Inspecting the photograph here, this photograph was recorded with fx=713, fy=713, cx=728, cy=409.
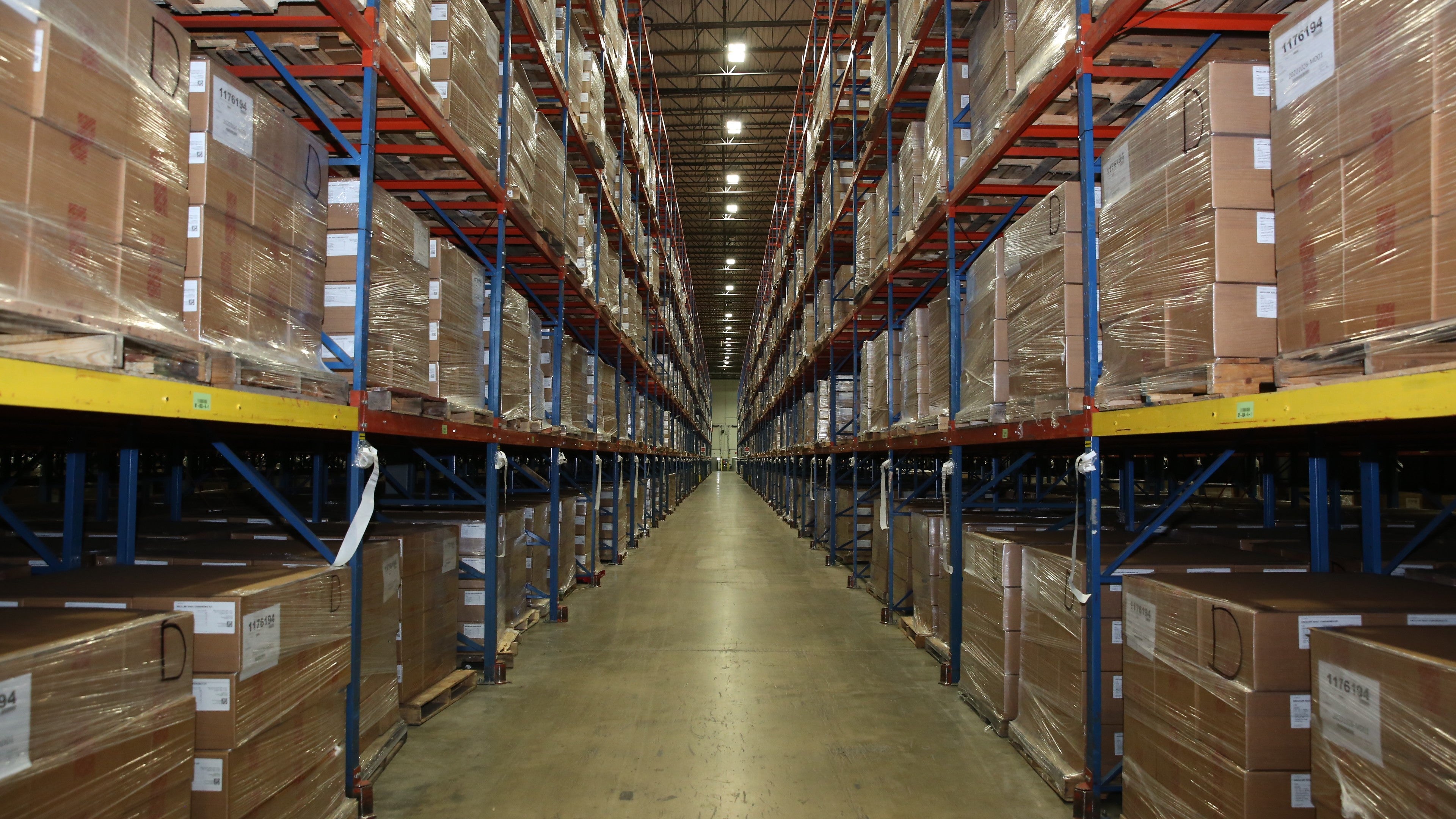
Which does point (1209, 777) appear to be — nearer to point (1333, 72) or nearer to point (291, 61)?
point (1333, 72)

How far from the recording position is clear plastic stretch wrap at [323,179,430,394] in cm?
342

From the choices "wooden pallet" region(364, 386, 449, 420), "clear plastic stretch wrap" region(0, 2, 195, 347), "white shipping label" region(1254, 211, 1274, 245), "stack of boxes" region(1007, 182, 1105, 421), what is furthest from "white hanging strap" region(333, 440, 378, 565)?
"white shipping label" region(1254, 211, 1274, 245)

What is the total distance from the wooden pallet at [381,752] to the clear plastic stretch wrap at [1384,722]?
3.59 m

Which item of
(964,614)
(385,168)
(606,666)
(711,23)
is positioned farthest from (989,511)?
(711,23)

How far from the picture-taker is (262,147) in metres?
2.80

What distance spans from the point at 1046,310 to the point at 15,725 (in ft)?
13.4

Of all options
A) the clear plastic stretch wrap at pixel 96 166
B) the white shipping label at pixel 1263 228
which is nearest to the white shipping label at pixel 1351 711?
the white shipping label at pixel 1263 228

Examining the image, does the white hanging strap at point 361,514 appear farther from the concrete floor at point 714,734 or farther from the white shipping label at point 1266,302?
the white shipping label at point 1266,302

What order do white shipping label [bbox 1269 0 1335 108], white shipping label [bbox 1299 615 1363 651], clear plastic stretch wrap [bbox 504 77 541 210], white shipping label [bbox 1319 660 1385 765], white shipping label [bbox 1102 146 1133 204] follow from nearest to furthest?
white shipping label [bbox 1319 660 1385 765]
white shipping label [bbox 1269 0 1335 108]
white shipping label [bbox 1299 615 1363 651]
white shipping label [bbox 1102 146 1133 204]
clear plastic stretch wrap [bbox 504 77 541 210]

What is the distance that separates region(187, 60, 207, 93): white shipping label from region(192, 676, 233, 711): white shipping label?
1.96m

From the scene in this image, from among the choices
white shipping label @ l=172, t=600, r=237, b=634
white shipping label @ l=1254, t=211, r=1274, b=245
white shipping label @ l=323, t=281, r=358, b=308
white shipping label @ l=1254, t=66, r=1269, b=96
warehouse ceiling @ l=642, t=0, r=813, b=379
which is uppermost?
warehouse ceiling @ l=642, t=0, r=813, b=379

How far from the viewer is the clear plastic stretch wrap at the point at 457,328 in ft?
13.9

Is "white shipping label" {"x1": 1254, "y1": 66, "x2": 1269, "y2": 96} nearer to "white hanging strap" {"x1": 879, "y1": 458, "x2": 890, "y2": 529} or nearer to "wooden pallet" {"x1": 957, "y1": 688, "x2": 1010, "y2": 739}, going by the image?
"wooden pallet" {"x1": 957, "y1": 688, "x2": 1010, "y2": 739}

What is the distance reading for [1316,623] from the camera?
7.41ft
